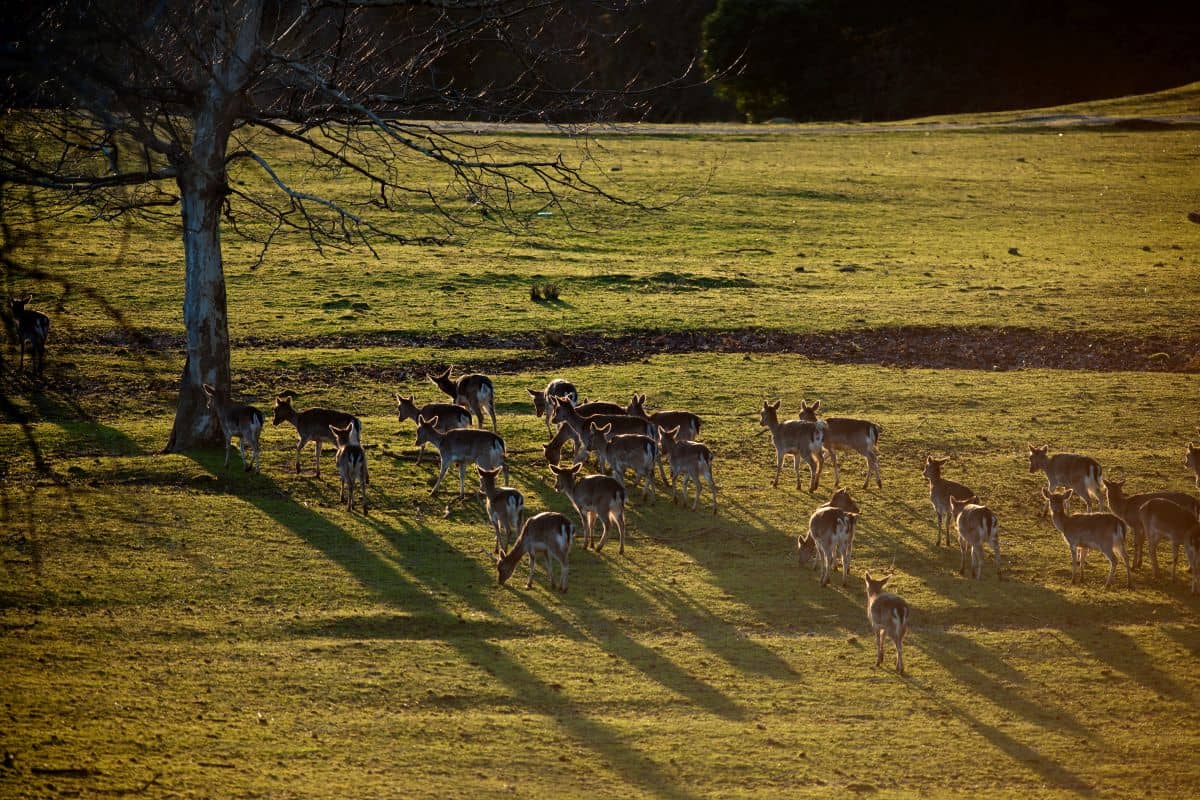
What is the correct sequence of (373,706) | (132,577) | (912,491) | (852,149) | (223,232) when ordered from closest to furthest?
(373,706) < (132,577) < (912,491) < (223,232) < (852,149)

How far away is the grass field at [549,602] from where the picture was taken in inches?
382

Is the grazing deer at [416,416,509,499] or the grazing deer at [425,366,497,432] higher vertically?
the grazing deer at [425,366,497,432]

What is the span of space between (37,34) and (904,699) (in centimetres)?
894

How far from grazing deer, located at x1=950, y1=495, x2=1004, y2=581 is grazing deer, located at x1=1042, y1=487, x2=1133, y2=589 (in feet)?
2.53

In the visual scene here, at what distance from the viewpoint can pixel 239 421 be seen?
16406mm

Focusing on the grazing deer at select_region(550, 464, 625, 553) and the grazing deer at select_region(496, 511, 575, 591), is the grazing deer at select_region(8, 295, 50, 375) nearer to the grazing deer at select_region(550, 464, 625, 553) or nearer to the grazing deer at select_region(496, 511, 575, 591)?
the grazing deer at select_region(550, 464, 625, 553)

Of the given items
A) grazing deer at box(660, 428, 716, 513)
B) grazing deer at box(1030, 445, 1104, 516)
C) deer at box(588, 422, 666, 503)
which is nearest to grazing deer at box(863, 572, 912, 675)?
grazing deer at box(660, 428, 716, 513)

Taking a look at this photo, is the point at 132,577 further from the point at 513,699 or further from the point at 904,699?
the point at 904,699

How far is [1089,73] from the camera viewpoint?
270 ft

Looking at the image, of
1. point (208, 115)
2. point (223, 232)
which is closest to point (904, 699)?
point (208, 115)

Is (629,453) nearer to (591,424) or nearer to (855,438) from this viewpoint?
(591,424)

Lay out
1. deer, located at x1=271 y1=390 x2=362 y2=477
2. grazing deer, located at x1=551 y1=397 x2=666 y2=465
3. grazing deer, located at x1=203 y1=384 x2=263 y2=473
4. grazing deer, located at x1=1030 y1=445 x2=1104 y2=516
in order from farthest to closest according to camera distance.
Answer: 1. grazing deer, located at x1=551 y1=397 x2=666 y2=465
2. deer, located at x1=271 y1=390 x2=362 y2=477
3. grazing deer, located at x1=203 y1=384 x2=263 y2=473
4. grazing deer, located at x1=1030 y1=445 x2=1104 y2=516

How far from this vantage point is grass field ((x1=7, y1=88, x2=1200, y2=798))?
9695mm

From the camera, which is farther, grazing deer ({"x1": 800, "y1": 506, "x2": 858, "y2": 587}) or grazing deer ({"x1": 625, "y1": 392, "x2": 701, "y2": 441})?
grazing deer ({"x1": 625, "y1": 392, "x2": 701, "y2": 441})
